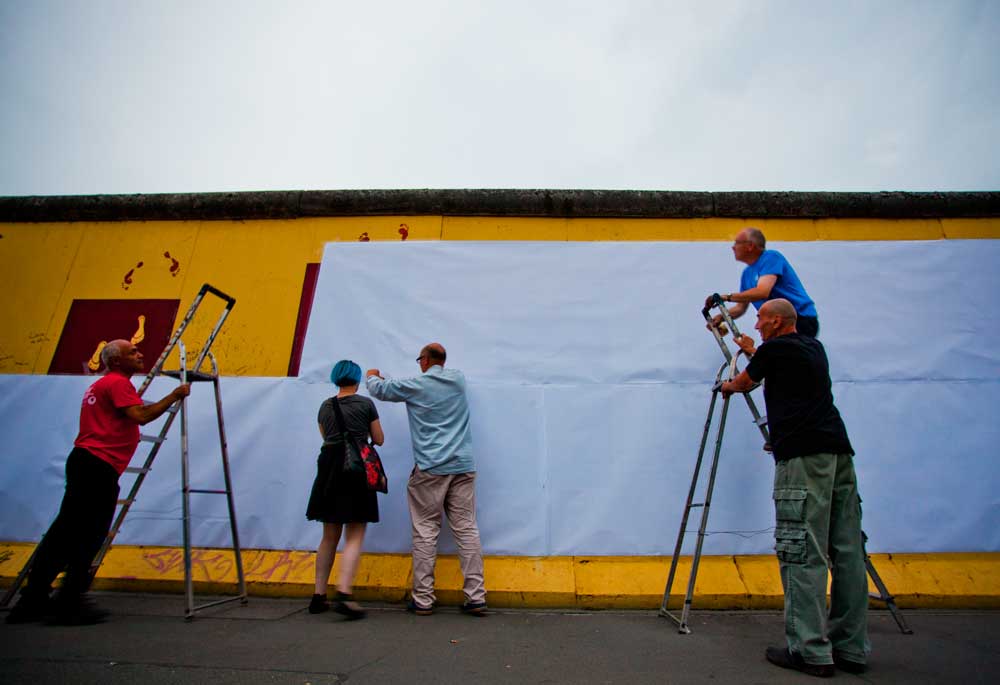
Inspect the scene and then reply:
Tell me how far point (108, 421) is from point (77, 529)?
629 millimetres

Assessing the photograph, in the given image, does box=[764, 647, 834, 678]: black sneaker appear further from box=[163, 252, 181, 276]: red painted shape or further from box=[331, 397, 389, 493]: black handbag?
box=[163, 252, 181, 276]: red painted shape

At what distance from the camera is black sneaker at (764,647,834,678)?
6.88 ft

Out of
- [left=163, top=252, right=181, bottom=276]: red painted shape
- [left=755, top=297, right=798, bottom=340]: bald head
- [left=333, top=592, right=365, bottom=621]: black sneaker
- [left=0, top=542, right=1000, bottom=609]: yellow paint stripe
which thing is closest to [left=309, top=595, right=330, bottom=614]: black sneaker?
[left=333, top=592, right=365, bottom=621]: black sneaker

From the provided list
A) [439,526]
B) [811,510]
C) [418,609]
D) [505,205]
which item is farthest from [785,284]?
[418,609]

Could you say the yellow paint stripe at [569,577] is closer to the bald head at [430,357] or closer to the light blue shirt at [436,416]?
the light blue shirt at [436,416]

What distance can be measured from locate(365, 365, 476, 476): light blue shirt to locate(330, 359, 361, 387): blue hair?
119mm

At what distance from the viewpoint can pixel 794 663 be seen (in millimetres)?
2168

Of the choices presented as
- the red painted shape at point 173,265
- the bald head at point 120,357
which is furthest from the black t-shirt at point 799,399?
the red painted shape at point 173,265

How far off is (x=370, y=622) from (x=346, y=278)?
106 inches

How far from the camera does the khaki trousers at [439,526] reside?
314cm

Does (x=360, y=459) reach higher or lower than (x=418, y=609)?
higher

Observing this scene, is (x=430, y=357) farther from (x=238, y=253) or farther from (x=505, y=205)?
(x=238, y=253)

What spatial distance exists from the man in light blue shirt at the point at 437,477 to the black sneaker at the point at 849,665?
181 centimetres

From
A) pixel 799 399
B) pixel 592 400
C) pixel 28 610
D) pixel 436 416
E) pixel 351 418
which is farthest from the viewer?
pixel 592 400
